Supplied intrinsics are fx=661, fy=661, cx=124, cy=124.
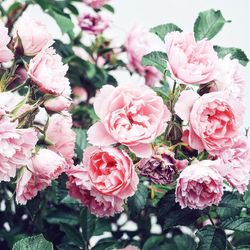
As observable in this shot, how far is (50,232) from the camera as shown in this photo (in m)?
1.46

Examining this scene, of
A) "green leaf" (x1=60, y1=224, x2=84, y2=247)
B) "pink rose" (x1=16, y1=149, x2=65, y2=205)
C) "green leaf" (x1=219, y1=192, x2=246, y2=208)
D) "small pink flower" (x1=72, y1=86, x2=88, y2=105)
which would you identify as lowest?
"small pink flower" (x1=72, y1=86, x2=88, y2=105)

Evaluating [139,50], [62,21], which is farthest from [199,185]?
[139,50]

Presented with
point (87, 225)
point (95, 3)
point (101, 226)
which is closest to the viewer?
point (87, 225)

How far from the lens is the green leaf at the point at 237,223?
1.09 meters

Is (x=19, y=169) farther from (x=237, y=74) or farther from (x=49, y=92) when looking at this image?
(x=237, y=74)

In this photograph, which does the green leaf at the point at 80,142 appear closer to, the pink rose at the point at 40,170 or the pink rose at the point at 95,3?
the pink rose at the point at 40,170

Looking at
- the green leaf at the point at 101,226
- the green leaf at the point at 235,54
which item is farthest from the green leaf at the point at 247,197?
the green leaf at the point at 101,226

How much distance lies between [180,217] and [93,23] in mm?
782

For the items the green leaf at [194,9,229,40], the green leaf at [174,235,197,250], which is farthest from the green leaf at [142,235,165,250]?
the green leaf at [194,9,229,40]

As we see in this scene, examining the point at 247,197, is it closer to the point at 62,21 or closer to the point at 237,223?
the point at 237,223

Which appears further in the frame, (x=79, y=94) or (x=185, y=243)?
(x=79, y=94)

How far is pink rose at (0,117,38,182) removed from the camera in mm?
887

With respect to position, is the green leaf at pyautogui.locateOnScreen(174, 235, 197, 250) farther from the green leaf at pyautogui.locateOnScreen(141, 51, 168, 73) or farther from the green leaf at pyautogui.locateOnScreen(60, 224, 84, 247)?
the green leaf at pyautogui.locateOnScreen(141, 51, 168, 73)

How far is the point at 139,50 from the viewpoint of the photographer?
1.72m
